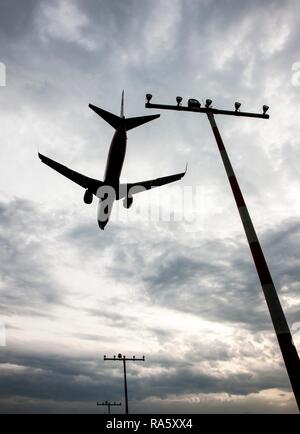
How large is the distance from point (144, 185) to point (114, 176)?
2657 mm

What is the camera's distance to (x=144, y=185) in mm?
24812

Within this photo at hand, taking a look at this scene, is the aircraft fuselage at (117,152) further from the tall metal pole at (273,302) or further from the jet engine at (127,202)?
the tall metal pole at (273,302)

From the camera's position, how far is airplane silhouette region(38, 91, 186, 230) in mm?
22328

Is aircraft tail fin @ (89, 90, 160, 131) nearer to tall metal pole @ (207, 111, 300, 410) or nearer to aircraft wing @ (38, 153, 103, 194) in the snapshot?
aircraft wing @ (38, 153, 103, 194)

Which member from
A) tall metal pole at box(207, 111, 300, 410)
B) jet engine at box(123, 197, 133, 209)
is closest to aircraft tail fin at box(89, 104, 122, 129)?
jet engine at box(123, 197, 133, 209)

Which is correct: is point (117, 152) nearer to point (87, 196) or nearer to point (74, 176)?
point (74, 176)

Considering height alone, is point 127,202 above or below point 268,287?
above

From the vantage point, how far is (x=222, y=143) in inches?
542

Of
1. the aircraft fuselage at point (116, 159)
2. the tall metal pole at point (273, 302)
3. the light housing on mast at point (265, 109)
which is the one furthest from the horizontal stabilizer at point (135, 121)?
the tall metal pole at point (273, 302)

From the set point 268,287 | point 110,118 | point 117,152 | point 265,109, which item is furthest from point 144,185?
point 268,287

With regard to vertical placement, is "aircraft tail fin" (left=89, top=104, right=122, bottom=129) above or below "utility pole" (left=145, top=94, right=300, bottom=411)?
above
